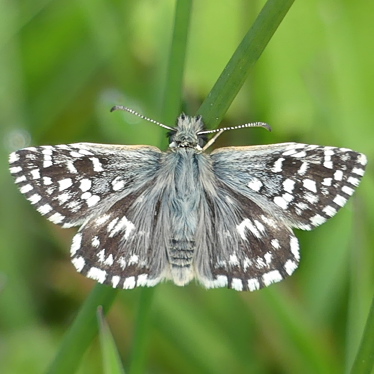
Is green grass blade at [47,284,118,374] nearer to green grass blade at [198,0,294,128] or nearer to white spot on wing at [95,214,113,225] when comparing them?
white spot on wing at [95,214,113,225]

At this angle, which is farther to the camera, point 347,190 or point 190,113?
point 190,113

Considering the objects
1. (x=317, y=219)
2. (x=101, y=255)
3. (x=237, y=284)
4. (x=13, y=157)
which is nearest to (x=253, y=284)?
(x=237, y=284)

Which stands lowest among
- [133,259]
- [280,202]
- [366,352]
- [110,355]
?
[110,355]

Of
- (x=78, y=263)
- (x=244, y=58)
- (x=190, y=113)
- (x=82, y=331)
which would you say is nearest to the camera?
(x=244, y=58)

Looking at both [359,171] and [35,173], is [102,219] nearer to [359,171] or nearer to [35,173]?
[35,173]

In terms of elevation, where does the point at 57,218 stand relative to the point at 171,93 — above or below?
below

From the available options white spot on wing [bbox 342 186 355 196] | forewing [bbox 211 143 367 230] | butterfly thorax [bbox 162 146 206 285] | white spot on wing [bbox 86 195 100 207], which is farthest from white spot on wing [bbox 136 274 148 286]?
white spot on wing [bbox 342 186 355 196]
